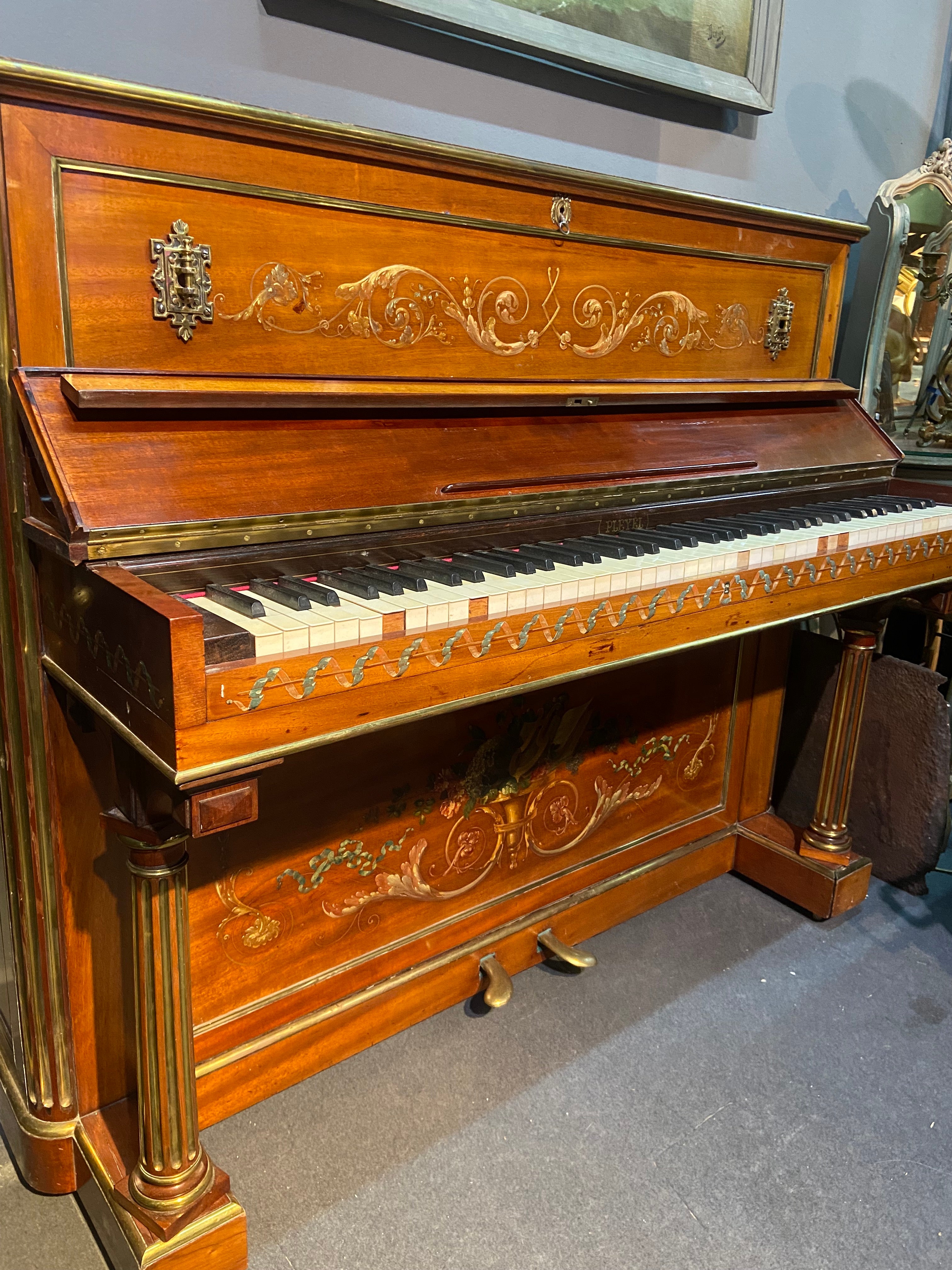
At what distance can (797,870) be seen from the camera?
94.1 inches

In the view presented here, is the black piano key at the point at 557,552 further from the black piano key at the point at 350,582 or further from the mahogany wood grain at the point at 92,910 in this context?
the mahogany wood grain at the point at 92,910

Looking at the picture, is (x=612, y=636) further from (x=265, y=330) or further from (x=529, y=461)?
(x=265, y=330)

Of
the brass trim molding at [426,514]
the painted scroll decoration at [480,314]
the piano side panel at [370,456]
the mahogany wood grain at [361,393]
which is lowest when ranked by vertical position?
the brass trim molding at [426,514]

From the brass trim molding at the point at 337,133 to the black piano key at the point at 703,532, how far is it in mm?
617

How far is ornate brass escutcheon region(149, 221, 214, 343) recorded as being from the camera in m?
1.25

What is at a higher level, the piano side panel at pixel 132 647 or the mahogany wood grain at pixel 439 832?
the piano side panel at pixel 132 647

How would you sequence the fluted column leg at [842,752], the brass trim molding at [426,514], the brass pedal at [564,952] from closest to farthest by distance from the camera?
1. the brass trim molding at [426,514]
2. the brass pedal at [564,952]
3. the fluted column leg at [842,752]

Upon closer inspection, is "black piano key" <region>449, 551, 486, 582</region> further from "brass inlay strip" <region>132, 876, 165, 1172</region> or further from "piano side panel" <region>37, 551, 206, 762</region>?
"brass inlay strip" <region>132, 876, 165, 1172</region>

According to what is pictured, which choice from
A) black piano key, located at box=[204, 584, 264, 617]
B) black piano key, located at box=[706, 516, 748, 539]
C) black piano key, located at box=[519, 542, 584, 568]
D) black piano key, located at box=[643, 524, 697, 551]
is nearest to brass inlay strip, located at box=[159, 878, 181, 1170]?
black piano key, located at box=[204, 584, 264, 617]

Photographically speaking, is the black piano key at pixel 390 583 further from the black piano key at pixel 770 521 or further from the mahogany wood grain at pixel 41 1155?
the mahogany wood grain at pixel 41 1155

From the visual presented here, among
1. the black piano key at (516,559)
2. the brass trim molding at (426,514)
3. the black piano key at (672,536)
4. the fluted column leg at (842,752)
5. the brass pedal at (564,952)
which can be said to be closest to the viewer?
the brass trim molding at (426,514)

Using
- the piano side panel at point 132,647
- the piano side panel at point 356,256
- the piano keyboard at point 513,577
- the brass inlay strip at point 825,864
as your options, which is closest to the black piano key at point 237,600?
the piano keyboard at point 513,577

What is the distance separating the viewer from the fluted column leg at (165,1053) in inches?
49.0

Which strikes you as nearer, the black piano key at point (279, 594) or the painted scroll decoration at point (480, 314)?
the black piano key at point (279, 594)
